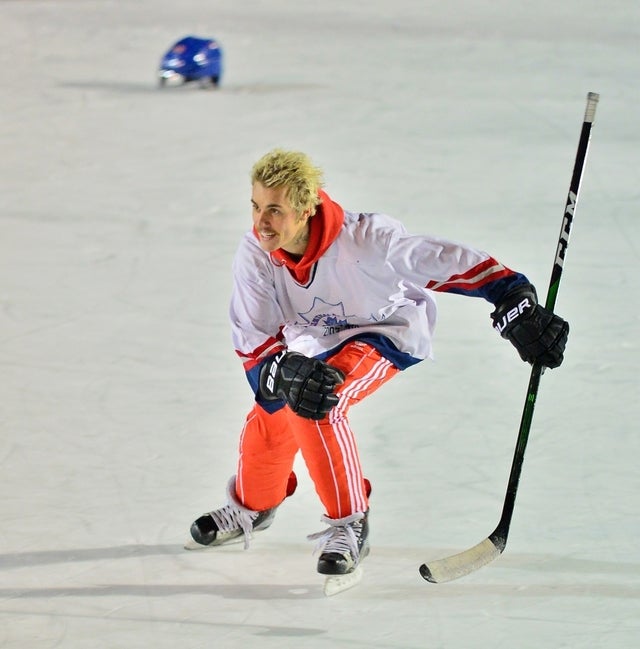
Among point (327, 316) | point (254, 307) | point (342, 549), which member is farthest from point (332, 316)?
point (342, 549)

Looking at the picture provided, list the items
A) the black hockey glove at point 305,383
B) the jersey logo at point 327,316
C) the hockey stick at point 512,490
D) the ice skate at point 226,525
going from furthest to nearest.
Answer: the ice skate at point 226,525
the jersey logo at point 327,316
the hockey stick at point 512,490
the black hockey glove at point 305,383

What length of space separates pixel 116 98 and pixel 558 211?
8.84 feet

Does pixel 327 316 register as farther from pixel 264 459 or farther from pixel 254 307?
pixel 264 459

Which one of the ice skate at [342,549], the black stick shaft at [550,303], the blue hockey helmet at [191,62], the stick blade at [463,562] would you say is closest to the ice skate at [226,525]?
the ice skate at [342,549]

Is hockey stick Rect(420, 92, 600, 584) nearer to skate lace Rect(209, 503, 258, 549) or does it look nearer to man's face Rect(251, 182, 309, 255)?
skate lace Rect(209, 503, 258, 549)

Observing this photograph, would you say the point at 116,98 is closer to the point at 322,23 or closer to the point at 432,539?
the point at 322,23

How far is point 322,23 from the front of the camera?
29.6 feet

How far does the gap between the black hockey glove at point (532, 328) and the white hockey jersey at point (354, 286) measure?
5 cm

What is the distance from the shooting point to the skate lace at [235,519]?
3.27 metres

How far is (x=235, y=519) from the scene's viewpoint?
329 cm

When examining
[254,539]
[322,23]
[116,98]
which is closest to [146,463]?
[254,539]

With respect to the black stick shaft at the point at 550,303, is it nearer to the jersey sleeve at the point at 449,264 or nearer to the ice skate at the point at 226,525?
the jersey sleeve at the point at 449,264

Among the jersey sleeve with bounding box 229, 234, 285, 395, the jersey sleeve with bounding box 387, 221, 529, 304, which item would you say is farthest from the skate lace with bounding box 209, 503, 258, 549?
the jersey sleeve with bounding box 387, 221, 529, 304

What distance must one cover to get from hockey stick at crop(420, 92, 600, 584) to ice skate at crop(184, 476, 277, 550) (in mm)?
501
